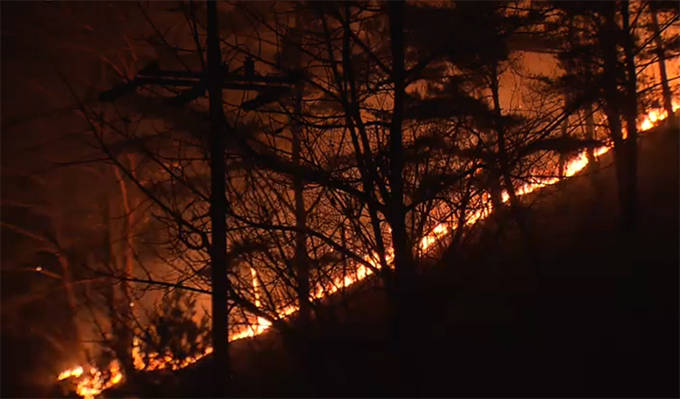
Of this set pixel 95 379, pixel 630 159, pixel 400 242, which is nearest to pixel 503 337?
pixel 400 242

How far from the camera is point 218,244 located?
5785 mm

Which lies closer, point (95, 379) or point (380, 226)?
point (380, 226)

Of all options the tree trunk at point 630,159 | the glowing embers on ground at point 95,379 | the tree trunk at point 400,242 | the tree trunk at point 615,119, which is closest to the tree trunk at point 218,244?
the tree trunk at point 400,242

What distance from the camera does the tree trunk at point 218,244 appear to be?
556 centimetres

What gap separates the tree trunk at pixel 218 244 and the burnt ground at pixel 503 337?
33 centimetres

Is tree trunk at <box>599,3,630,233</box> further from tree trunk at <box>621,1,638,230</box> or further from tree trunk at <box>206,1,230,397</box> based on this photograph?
tree trunk at <box>206,1,230,397</box>

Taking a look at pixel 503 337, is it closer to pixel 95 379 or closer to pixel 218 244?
pixel 218 244

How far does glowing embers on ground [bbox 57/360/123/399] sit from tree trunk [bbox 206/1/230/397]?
3.61 meters

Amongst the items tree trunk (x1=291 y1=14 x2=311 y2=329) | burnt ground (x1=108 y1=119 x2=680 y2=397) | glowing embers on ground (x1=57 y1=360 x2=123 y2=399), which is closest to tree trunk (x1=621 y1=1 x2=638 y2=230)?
burnt ground (x1=108 y1=119 x2=680 y2=397)

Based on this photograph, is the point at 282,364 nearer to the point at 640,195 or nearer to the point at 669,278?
the point at 669,278

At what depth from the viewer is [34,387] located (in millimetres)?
19422

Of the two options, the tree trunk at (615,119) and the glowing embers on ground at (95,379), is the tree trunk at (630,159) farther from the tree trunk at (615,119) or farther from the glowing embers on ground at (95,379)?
the glowing embers on ground at (95,379)

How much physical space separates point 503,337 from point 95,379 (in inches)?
353

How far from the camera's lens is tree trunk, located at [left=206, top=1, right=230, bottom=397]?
5559 millimetres
